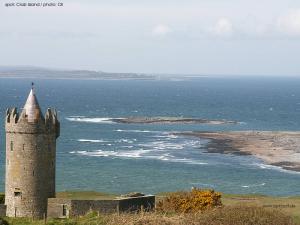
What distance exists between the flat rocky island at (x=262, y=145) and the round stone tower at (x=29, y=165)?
194ft

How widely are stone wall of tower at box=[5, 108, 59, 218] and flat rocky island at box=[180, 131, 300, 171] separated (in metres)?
59.2

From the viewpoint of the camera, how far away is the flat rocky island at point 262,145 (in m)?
96.4

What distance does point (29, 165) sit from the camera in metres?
32.6

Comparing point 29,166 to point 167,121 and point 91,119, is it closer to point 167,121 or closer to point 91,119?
point 167,121

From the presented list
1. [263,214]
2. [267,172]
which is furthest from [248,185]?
[263,214]

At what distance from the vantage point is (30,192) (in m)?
32.6

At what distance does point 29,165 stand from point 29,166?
43 mm

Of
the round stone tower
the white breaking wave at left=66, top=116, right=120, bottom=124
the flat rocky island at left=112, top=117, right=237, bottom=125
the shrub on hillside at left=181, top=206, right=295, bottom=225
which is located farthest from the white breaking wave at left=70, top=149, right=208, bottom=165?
the shrub on hillside at left=181, top=206, right=295, bottom=225

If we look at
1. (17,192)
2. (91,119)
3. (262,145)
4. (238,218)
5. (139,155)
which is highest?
(238,218)

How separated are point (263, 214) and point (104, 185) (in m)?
49.3

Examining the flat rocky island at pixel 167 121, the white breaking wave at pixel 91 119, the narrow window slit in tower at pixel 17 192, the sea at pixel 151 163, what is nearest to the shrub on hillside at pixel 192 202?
the narrow window slit in tower at pixel 17 192

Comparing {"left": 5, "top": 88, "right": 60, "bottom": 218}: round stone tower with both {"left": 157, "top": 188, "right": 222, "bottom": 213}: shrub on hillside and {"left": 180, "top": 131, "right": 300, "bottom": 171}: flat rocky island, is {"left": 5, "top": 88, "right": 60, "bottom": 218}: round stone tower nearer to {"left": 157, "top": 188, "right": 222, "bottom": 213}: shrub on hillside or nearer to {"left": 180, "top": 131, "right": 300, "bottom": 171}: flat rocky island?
{"left": 157, "top": 188, "right": 222, "bottom": 213}: shrub on hillside

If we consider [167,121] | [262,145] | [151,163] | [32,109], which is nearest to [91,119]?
[167,121]

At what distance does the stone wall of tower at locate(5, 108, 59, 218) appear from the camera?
32594 millimetres
